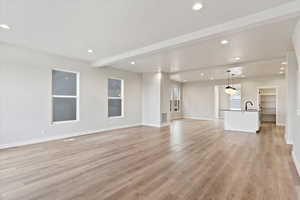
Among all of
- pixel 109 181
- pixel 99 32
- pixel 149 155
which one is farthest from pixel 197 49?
pixel 109 181

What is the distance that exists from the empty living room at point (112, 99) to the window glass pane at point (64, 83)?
4 cm

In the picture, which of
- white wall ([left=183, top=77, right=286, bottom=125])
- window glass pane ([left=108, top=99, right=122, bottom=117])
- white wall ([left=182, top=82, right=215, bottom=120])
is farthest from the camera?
white wall ([left=182, top=82, right=215, bottom=120])

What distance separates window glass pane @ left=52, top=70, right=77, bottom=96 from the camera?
17.3ft

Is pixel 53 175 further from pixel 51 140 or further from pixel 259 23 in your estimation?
pixel 259 23

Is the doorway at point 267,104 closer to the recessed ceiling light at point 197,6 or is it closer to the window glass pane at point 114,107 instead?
the window glass pane at point 114,107

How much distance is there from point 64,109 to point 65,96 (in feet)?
1.54

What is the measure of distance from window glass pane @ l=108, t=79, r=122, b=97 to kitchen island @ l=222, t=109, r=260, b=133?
5131 mm

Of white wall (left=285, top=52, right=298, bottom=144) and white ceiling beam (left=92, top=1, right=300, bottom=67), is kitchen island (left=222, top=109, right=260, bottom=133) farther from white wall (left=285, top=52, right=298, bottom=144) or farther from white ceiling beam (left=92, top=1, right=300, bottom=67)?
white ceiling beam (left=92, top=1, right=300, bottom=67)

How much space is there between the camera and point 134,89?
803 centimetres

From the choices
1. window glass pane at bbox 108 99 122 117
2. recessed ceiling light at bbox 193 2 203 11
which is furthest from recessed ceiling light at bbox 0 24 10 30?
window glass pane at bbox 108 99 122 117

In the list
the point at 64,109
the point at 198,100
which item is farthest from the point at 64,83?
the point at 198,100

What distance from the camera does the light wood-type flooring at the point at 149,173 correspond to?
210cm

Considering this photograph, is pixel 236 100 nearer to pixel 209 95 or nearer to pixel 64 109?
pixel 209 95

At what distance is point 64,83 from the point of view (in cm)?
552
